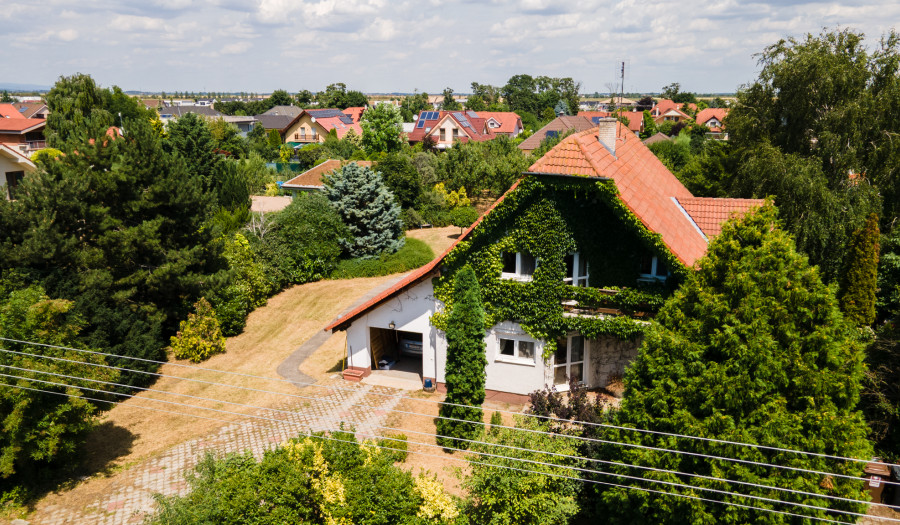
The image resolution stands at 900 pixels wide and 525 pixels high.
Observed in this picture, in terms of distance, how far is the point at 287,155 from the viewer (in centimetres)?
7612

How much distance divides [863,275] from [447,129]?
5950 centimetres

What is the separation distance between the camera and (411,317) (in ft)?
65.3

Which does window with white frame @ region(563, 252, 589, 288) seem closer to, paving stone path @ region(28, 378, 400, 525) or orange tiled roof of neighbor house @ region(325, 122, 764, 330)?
orange tiled roof of neighbor house @ region(325, 122, 764, 330)

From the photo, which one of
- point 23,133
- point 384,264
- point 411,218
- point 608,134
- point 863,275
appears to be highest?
point 23,133

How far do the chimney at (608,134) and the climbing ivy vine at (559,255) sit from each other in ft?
16.5

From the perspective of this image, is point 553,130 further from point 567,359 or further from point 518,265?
point 567,359

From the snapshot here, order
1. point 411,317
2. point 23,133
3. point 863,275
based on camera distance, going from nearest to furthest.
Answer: point 411,317, point 863,275, point 23,133

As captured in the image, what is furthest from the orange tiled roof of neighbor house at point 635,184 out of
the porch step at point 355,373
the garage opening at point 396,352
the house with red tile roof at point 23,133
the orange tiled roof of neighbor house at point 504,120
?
the orange tiled roof of neighbor house at point 504,120

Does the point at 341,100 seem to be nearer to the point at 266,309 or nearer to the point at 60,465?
the point at 266,309

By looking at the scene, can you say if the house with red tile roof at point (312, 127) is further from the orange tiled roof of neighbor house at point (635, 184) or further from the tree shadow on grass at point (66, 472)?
the tree shadow on grass at point (66, 472)

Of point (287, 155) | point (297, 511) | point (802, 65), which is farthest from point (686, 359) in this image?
point (287, 155)

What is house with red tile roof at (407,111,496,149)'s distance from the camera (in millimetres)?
76375

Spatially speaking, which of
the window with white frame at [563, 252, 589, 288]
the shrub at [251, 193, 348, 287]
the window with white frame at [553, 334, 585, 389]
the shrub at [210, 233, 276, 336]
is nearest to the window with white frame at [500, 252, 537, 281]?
the window with white frame at [563, 252, 589, 288]

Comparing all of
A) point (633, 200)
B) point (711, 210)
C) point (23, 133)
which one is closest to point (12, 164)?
point (23, 133)
